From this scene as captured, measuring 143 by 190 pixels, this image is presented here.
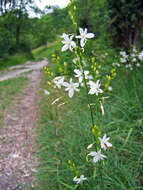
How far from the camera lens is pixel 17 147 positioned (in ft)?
9.21

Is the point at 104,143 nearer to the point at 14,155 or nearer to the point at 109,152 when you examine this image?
the point at 109,152

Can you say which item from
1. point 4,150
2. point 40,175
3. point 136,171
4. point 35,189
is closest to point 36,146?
point 4,150

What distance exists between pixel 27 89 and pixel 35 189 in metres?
4.85

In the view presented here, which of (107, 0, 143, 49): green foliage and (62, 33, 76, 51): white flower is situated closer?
(62, 33, 76, 51): white flower

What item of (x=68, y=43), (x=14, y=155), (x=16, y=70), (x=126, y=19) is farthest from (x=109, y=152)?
(x=16, y=70)

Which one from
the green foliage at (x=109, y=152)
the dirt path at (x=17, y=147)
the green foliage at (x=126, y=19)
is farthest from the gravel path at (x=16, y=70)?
the green foliage at (x=109, y=152)

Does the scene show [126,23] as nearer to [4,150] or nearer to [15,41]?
[4,150]

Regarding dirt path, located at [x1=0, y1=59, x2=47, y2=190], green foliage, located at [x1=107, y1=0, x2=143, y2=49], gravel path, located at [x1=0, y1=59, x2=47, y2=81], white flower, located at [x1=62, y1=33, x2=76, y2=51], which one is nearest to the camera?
white flower, located at [x1=62, y1=33, x2=76, y2=51]

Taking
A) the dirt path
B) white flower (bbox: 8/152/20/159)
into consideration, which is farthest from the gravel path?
white flower (bbox: 8/152/20/159)

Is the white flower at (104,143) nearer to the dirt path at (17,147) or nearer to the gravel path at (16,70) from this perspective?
the dirt path at (17,147)

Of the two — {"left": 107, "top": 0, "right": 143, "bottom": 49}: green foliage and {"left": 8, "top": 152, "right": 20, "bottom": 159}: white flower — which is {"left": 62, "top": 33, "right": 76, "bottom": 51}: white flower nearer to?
{"left": 8, "top": 152, "right": 20, "bottom": 159}: white flower

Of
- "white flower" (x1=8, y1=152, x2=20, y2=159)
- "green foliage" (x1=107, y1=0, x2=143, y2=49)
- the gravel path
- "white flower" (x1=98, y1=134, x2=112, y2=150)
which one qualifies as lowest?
"white flower" (x1=8, y1=152, x2=20, y2=159)

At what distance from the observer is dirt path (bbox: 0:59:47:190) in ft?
7.07

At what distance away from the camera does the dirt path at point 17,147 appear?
216 cm
